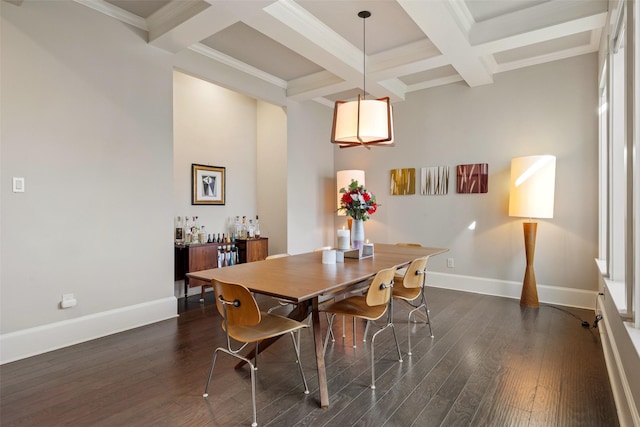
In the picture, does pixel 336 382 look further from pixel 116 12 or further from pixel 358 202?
pixel 116 12

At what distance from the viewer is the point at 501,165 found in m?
4.47

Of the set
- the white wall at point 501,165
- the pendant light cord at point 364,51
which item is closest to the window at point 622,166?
the white wall at point 501,165

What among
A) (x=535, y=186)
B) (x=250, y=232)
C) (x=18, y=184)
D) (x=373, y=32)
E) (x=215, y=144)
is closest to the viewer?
(x=18, y=184)

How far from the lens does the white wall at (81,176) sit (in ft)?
8.52

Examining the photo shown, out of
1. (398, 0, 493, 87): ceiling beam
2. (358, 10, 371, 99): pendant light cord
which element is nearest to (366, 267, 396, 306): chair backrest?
(398, 0, 493, 87): ceiling beam

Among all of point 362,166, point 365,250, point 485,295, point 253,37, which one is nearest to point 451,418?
point 365,250

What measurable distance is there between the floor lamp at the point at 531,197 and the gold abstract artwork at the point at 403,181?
1.49 m

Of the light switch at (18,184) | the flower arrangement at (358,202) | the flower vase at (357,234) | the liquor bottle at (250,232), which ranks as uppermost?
the light switch at (18,184)

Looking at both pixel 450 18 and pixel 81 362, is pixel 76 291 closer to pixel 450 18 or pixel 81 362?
pixel 81 362

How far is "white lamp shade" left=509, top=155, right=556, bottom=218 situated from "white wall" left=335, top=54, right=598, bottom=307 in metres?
0.47

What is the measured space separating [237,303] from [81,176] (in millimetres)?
2143

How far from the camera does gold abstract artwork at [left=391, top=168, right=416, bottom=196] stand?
206 inches

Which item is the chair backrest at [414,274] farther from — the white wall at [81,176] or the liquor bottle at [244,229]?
the liquor bottle at [244,229]

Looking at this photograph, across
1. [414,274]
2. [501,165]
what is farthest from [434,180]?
[414,274]
